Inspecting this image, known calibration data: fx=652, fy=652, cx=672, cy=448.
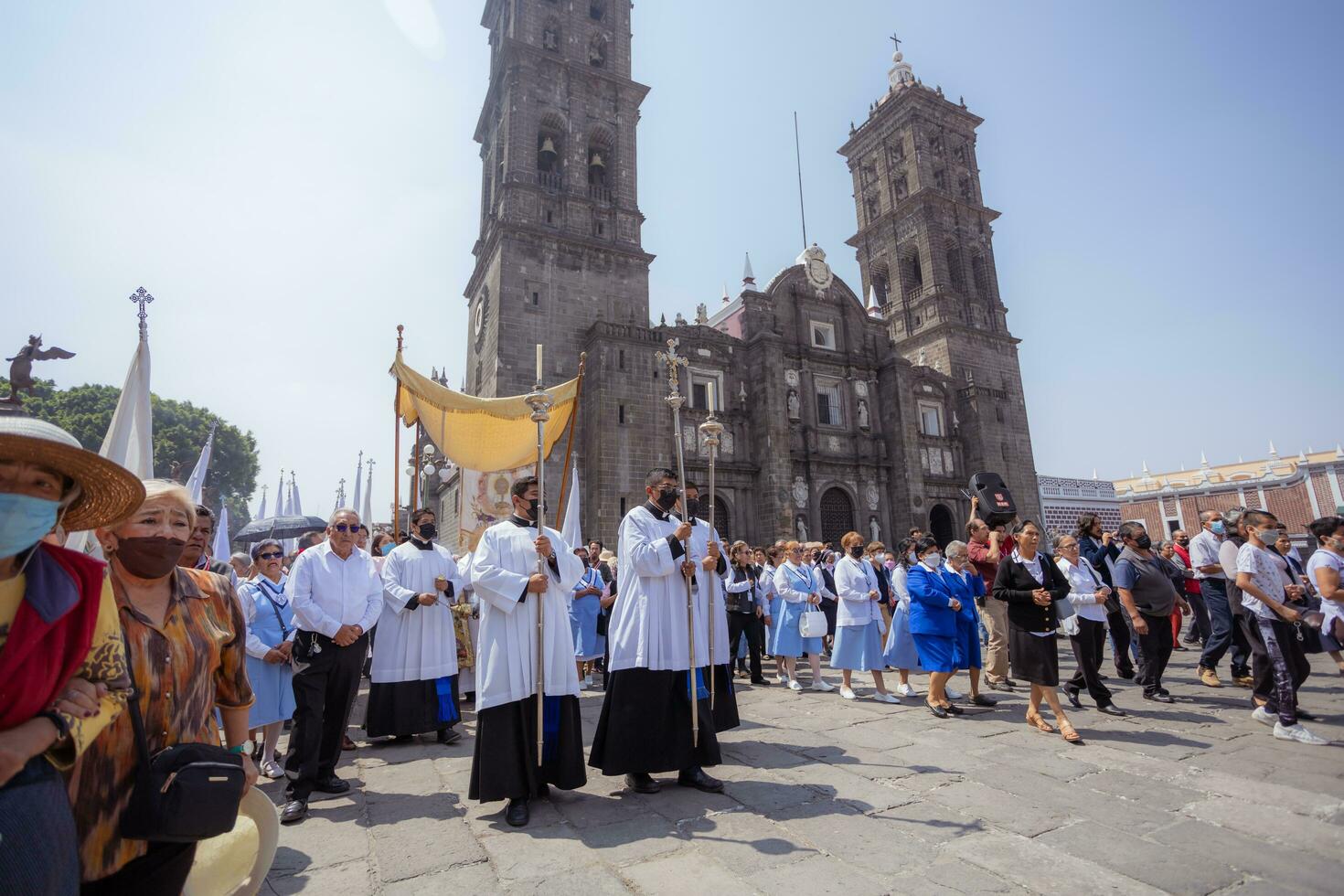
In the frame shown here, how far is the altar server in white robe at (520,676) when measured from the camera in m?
3.87

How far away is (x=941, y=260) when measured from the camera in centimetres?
3219

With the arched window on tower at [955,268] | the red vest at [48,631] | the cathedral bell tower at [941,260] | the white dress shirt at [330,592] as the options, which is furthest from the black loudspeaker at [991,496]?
the arched window on tower at [955,268]

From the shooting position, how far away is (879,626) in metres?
7.55

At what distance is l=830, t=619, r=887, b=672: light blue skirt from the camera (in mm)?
7387

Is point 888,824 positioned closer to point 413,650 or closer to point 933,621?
point 933,621

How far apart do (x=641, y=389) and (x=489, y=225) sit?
895 cm

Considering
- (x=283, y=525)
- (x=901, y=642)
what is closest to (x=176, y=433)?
(x=283, y=525)

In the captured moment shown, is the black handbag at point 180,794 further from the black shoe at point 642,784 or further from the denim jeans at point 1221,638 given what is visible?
the denim jeans at point 1221,638

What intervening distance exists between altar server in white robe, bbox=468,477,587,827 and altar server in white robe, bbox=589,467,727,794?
0.97ft

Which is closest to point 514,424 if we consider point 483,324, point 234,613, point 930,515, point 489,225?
point 234,613

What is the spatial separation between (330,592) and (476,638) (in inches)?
54.2

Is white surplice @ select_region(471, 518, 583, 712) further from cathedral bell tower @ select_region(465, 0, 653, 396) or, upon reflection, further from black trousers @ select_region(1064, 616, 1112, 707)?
cathedral bell tower @ select_region(465, 0, 653, 396)

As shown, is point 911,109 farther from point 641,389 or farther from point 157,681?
point 157,681

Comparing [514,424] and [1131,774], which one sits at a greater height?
[514,424]
